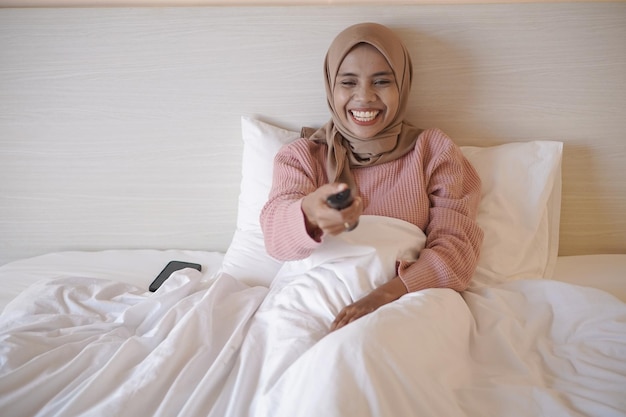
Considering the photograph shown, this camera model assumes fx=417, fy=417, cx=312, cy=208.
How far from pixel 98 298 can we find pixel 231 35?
875 mm

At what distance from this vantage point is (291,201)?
1035 millimetres

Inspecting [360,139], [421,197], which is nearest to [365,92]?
[360,139]

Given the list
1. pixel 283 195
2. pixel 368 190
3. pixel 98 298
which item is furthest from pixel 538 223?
pixel 98 298

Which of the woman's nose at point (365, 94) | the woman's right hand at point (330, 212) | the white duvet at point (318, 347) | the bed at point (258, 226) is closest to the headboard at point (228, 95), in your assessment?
the bed at point (258, 226)

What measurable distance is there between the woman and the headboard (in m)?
0.19

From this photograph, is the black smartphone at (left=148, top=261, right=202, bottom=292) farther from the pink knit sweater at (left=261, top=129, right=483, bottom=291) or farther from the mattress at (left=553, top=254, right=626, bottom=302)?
the mattress at (left=553, top=254, right=626, bottom=302)

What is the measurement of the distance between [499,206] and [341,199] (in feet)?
2.33

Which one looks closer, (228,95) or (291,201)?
(291,201)

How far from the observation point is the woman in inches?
41.4

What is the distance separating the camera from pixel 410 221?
1133 mm

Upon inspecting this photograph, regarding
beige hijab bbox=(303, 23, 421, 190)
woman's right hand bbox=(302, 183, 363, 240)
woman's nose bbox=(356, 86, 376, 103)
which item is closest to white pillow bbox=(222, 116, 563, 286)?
beige hijab bbox=(303, 23, 421, 190)

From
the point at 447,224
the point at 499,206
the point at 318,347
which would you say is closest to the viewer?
the point at 318,347

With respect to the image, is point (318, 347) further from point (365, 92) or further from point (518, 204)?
point (518, 204)

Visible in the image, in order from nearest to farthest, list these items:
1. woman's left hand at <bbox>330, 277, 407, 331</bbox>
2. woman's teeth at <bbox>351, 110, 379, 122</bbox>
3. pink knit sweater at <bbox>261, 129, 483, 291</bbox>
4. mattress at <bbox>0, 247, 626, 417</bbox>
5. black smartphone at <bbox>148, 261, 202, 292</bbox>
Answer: mattress at <bbox>0, 247, 626, 417</bbox> < woman's left hand at <bbox>330, 277, 407, 331</bbox> < pink knit sweater at <bbox>261, 129, 483, 291</bbox> < woman's teeth at <bbox>351, 110, 379, 122</bbox> < black smartphone at <bbox>148, 261, 202, 292</bbox>
